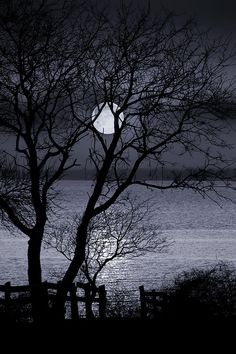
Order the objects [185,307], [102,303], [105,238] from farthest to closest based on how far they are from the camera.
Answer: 1. [105,238]
2. [102,303]
3. [185,307]

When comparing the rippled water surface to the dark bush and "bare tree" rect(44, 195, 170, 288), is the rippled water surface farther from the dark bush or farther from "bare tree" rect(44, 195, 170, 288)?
the dark bush

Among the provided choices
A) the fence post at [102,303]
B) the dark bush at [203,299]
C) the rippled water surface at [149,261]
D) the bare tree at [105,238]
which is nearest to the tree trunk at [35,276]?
the bare tree at [105,238]

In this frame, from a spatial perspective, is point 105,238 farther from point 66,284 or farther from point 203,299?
point 66,284

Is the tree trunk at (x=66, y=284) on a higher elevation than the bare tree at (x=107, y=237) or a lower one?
higher

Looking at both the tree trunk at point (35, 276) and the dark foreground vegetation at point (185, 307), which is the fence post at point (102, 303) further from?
the tree trunk at point (35, 276)

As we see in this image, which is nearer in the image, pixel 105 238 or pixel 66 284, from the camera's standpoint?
pixel 66 284

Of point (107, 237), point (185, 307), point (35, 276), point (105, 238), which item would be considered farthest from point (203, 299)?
point (105, 238)

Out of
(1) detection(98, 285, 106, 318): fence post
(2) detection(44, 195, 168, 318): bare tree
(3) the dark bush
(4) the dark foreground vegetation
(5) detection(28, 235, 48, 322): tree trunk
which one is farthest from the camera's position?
(2) detection(44, 195, 168, 318): bare tree

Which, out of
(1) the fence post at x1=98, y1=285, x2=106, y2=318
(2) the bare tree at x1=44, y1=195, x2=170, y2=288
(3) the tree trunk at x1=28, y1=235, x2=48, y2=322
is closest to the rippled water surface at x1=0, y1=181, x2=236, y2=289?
(2) the bare tree at x1=44, y1=195, x2=170, y2=288

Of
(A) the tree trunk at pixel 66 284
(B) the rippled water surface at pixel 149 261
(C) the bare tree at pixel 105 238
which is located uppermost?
(A) the tree trunk at pixel 66 284

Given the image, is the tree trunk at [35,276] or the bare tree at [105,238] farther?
the bare tree at [105,238]

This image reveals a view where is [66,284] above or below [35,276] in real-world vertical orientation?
below

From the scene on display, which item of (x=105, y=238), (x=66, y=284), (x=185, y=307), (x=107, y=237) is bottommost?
(x=105, y=238)

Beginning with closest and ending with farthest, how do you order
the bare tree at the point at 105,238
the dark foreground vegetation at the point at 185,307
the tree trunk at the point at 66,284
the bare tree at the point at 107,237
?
the dark foreground vegetation at the point at 185,307
the tree trunk at the point at 66,284
the bare tree at the point at 105,238
the bare tree at the point at 107,237
